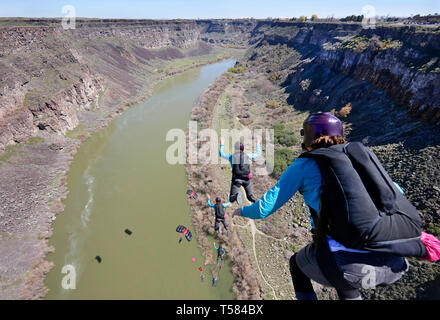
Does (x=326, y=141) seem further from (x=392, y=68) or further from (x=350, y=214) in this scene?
(x=392, y=68)

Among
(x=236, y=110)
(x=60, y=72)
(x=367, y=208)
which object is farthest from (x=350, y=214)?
(x=60, y=72)

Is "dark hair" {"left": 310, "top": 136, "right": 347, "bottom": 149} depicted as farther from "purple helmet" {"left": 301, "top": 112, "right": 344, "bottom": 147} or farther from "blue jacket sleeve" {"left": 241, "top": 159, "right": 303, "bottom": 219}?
"blue jacket sleeve" {"left": 241, "top": 159, "right": 303, "bottom": 219}

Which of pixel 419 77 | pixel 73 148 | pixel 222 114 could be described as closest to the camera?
pixel 419 77

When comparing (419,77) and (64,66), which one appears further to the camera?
(64,66)

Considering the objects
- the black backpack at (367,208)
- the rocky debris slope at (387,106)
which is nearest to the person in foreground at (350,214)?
the black backpack at (367,208)

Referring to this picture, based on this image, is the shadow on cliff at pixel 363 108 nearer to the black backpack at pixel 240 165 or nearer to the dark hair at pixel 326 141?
the black backpack at pixel 240 165

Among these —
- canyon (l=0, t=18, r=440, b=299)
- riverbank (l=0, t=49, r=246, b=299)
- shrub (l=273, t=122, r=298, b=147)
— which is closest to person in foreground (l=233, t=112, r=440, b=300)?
canyon (l=0, t=18, r=440, b=299)

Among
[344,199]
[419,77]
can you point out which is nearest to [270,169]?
[419,77]
